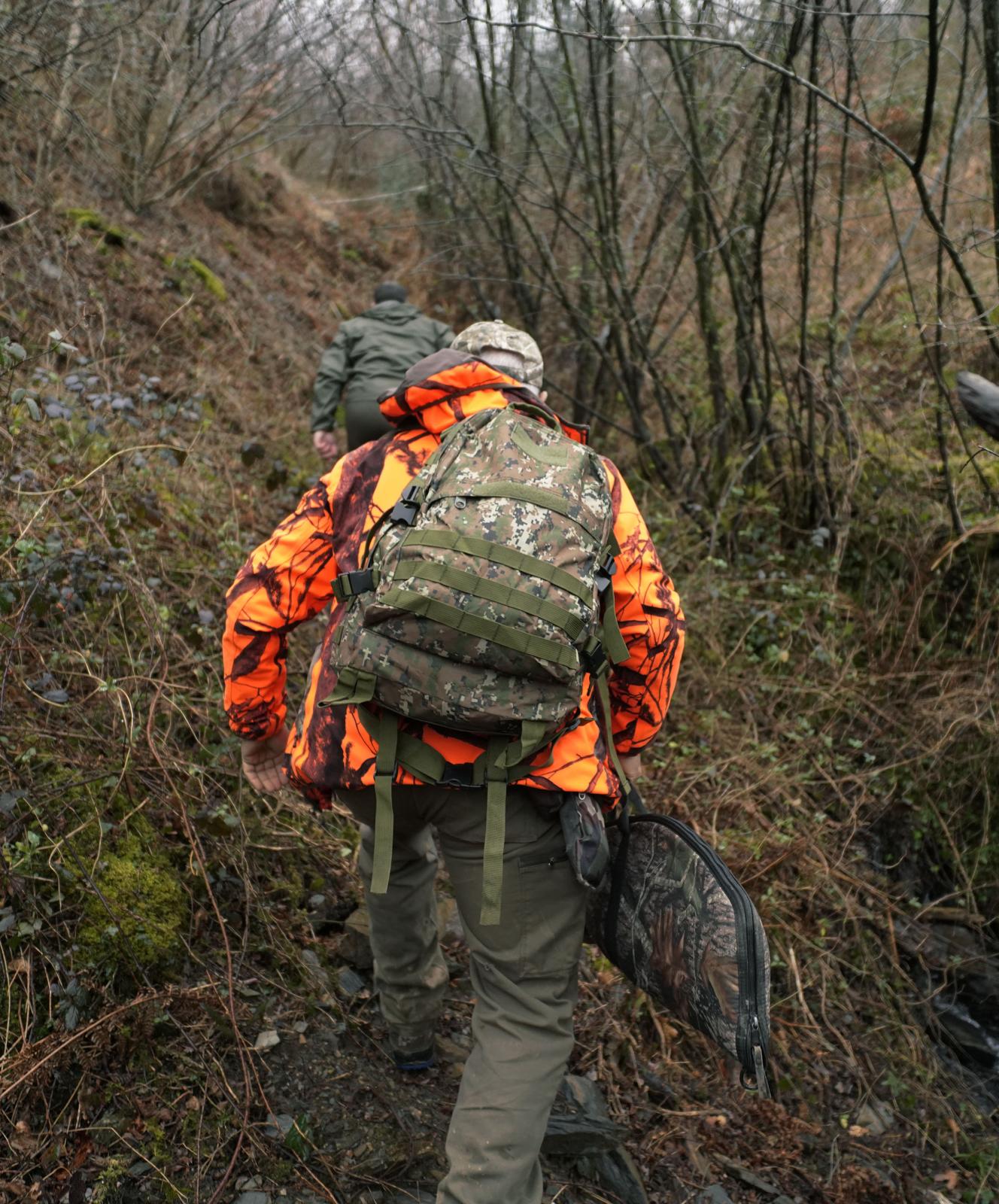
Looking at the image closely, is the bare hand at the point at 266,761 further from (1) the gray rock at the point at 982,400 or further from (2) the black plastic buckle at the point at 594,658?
(1) the gray rock at the point at 982,400

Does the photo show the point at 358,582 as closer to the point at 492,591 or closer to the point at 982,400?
the point at 492,591

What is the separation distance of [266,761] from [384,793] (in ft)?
2.13

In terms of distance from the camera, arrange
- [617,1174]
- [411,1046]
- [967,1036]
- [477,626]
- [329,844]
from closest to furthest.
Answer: [477,626] → [617,1174] → [411,1046] → [329,844] → [967,1036]

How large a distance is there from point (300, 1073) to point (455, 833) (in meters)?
1.09

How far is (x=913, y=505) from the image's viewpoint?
5215 mm

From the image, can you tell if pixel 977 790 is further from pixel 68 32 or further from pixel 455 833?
pixel 68 32

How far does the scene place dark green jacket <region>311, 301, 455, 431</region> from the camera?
5820 millimetres

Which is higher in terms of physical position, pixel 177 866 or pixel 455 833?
pixel 455 833

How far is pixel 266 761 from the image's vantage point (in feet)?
8.34

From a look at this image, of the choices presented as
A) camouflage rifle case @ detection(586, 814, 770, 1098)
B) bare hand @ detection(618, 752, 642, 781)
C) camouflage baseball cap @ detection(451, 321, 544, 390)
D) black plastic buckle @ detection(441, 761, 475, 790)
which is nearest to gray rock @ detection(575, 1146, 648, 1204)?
camouflage rifle case @ detection(586, 814, 770, 1098)

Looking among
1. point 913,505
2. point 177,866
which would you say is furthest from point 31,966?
point 913,505

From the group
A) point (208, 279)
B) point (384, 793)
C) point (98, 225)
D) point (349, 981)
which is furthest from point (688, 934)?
point (208, 279)

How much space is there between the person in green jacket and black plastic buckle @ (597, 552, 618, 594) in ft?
12.7

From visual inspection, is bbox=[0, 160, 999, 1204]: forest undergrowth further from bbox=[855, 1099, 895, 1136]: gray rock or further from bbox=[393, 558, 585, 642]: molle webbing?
bbox=[393, 558, 585, 642]: molle webbing
